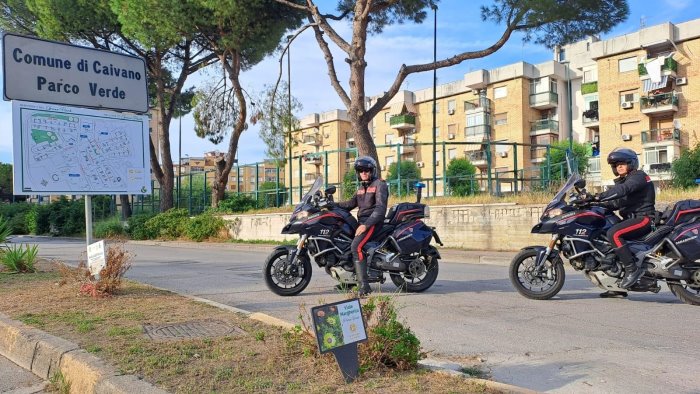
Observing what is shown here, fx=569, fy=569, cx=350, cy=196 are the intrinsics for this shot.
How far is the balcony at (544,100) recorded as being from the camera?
→ 173ft

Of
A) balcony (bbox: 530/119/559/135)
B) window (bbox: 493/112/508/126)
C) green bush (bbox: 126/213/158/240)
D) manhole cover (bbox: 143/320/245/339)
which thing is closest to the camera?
manhole cover (bbox: 143/320/245/339)

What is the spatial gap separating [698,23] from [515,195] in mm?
33138

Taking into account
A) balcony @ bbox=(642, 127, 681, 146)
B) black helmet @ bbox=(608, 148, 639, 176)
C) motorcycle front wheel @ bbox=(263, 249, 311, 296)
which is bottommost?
motorcycle front wheel @ bbox=(263, 249, 311, 296)

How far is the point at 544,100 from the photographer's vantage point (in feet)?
173

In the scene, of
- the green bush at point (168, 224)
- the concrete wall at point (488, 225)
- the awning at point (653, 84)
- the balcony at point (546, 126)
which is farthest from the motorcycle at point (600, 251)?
the balcony at point (546, 126)

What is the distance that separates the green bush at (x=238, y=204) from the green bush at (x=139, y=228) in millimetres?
3463

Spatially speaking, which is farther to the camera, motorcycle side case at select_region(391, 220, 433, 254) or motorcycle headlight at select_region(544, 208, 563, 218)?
motorcycle side case at select_region(391, 220, 433, 254)

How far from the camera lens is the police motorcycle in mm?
6320

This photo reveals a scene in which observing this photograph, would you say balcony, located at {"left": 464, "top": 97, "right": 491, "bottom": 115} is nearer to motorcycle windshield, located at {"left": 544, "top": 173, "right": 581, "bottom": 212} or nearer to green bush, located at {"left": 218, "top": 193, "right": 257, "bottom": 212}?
green bush, located at {"left": 218, "top": 193, "right": 257, "bottom": 212}

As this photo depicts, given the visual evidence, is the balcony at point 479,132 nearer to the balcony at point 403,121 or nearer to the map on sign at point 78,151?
the balcony at point 403,121

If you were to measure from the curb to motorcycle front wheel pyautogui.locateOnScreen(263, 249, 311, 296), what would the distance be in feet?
9.62

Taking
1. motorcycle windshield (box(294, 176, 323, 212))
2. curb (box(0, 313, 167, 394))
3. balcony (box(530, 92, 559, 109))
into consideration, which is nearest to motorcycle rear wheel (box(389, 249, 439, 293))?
motorcycle windshield (box(294, 176, 323, 212))

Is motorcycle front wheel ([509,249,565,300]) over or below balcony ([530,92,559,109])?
below

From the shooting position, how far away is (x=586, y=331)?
18.0ft
